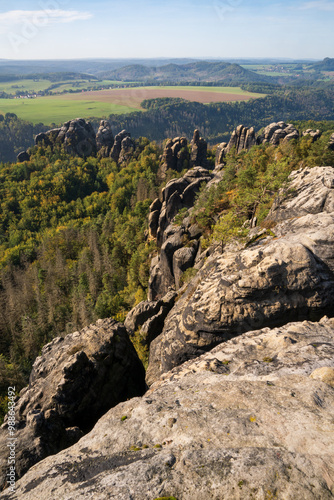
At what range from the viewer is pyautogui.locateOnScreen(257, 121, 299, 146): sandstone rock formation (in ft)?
283

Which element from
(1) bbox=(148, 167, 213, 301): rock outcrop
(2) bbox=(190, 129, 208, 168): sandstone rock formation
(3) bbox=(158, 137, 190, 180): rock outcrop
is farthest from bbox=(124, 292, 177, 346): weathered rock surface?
(2) bbox=(190, 129, 208, 168): sandstone rock formation

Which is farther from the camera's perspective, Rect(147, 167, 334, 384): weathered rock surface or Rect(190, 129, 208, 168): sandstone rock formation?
Rect(190, 129, 208, 168): sandstone rock formation

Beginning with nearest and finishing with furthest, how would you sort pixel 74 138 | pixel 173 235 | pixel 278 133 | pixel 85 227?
pixel 173 235, pixel 278 133, pixel 85 227, pixel 74 138

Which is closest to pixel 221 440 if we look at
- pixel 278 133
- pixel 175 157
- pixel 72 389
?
pixel 72 389

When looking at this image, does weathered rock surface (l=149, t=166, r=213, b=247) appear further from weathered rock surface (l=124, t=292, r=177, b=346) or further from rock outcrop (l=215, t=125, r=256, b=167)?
rock outcrop (l=215, t=125, r=256, b=167)

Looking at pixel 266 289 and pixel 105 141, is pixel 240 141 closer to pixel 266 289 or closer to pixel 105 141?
pixel 105 141

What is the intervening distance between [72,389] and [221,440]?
1376 cm

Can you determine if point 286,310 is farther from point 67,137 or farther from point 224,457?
point 67,137

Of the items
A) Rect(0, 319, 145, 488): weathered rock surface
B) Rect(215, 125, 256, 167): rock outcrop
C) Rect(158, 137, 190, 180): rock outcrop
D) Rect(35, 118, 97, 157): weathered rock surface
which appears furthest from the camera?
Rect(35, 118, 97, 157): weathered rock surface

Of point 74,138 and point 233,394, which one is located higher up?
point 74,138

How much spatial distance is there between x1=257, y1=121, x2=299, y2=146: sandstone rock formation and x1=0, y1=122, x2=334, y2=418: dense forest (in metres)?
24.2

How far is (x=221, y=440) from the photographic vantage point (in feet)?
31.7

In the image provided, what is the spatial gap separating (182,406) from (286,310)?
943cm

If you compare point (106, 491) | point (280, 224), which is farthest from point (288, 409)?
point (280, 224)
